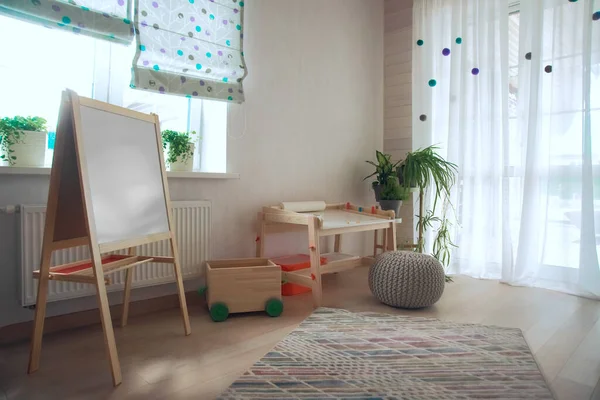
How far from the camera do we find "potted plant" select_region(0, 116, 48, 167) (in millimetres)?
1764

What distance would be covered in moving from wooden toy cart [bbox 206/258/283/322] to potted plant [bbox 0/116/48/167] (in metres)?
1.00

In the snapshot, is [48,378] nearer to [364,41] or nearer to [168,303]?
[168,303]

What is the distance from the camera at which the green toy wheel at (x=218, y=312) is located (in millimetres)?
2027

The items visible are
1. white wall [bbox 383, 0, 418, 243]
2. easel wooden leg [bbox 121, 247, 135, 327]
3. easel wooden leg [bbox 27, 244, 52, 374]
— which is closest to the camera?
easel wooden leg [bbox 27, 244, 52, 374]

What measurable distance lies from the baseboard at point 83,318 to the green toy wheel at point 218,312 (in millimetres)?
391

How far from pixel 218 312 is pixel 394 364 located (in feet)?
3.06

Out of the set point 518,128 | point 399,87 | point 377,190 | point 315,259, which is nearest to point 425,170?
point 377,190

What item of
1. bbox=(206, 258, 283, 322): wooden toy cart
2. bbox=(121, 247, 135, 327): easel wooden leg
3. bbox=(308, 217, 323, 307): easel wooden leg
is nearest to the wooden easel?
bbox=(121, 247, 135, 327): easel wooden leg

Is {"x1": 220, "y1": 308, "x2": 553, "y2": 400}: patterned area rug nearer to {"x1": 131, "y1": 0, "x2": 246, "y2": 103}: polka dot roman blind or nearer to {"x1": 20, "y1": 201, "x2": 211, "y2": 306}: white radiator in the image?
{"x1": 20, "y1": 201, "x2": 211, "y2": 306}: white radiator

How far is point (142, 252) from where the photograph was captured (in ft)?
6.91

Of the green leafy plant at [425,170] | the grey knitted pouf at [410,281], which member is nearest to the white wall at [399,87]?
the green leafy plant at [425,170]

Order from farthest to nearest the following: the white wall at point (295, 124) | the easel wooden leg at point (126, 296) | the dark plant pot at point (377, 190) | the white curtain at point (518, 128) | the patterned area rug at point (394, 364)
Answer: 1. the dark plant pot at point (377, 190)
2. the white curtain at point (518, 128)
3. the white wall at point (295, 124)
4. the easel wooden leg at point (126, 296)
5. the patterned area rug at point (394, 364)

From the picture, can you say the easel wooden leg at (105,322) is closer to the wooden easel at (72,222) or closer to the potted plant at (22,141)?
the wooden easel at (72,222)

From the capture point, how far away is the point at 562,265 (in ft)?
9.00
